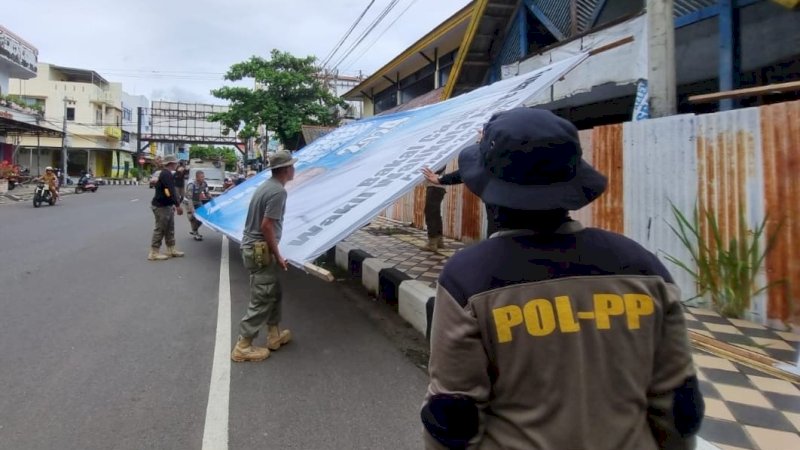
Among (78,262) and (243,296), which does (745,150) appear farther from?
(78,262)

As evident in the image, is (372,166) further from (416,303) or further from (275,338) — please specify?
(275,338)

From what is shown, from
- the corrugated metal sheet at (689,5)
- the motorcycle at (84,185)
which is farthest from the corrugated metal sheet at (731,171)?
the motorcycle at (84,185)

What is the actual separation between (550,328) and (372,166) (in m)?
4.77

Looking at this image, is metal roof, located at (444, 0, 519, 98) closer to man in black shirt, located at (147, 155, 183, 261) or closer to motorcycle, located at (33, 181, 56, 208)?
man in black shirt, located at (147, 155, 183, 261)

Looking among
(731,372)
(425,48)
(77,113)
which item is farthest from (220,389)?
(77,113)

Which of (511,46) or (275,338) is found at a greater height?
(511,46)

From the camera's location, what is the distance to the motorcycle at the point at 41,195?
691 inches

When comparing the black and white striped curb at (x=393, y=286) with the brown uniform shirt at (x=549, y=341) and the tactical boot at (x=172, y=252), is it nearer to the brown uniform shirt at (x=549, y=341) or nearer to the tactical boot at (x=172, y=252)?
the tactical boot at (x=172, y=252)

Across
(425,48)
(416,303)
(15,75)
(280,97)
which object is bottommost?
(416,303)

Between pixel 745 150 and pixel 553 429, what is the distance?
14.4 feet

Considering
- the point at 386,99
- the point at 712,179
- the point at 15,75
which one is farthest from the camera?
the point at 15,75

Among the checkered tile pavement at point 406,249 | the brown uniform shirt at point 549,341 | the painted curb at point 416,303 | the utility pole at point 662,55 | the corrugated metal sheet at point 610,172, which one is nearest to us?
the brown uniform shirt at point 549,341

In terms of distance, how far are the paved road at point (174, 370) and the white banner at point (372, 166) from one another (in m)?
0.93

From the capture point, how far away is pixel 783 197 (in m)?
4.18
